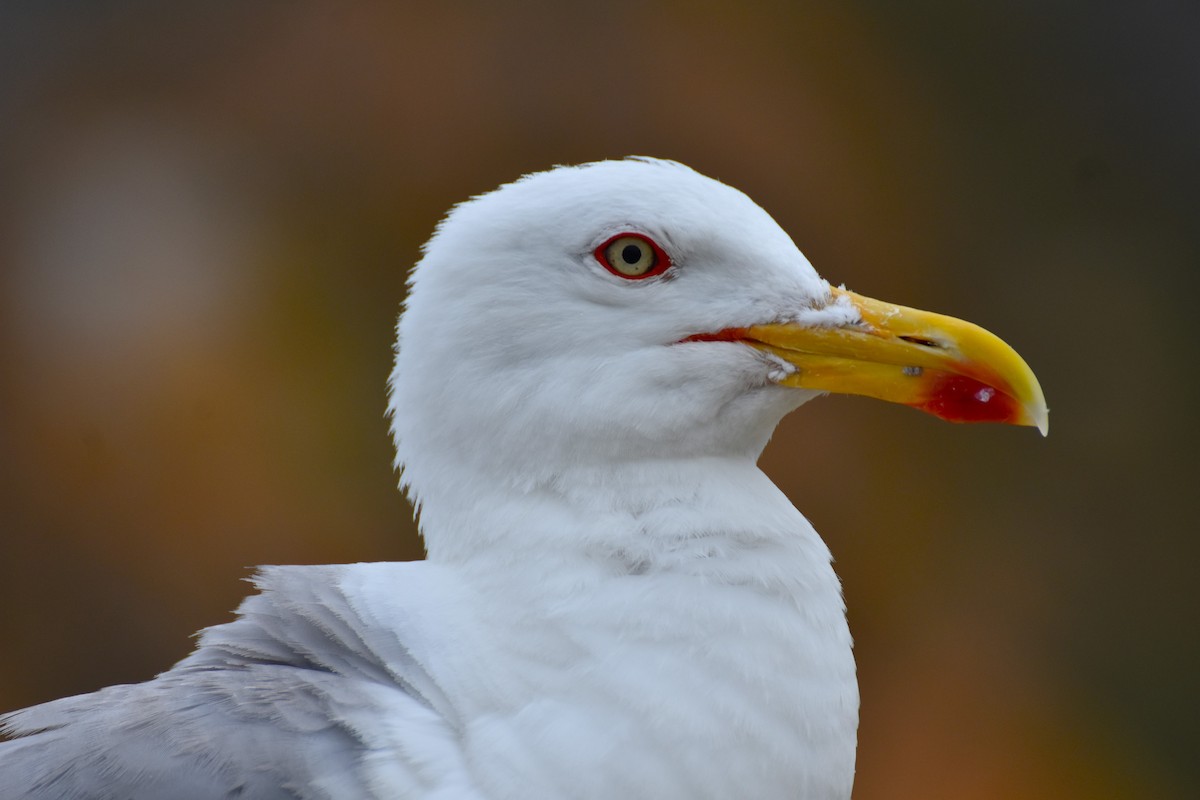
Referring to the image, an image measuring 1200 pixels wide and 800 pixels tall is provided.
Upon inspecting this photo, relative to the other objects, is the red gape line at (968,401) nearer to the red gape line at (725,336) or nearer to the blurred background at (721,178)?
the red gape line at (725,336)

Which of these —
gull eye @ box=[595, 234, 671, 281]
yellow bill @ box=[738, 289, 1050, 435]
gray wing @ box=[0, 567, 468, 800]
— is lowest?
gray wing @ box=[0, 567, 468, 800]

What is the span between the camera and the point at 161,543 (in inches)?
147

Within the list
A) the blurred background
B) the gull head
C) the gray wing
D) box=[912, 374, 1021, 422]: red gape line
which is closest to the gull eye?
the gull head

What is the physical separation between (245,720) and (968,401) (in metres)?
1.00

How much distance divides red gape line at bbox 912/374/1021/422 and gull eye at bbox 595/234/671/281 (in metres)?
0.40

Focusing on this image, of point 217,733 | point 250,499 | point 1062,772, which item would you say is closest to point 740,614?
point 217,733

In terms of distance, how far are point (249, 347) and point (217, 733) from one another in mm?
2488

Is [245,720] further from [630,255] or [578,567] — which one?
[630,255]

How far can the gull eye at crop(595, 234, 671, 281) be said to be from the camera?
159 cm

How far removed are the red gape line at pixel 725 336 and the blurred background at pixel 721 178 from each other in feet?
7.67

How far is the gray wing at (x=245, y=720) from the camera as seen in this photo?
137 centimetres

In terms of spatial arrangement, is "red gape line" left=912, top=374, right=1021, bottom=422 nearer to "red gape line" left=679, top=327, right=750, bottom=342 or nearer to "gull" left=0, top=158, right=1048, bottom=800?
"gull" left=0, top=158, right=1048, bottom=800

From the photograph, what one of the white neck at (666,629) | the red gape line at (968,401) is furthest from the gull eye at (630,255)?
the red gape line at (968,401)

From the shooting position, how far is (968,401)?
1.57 metres
